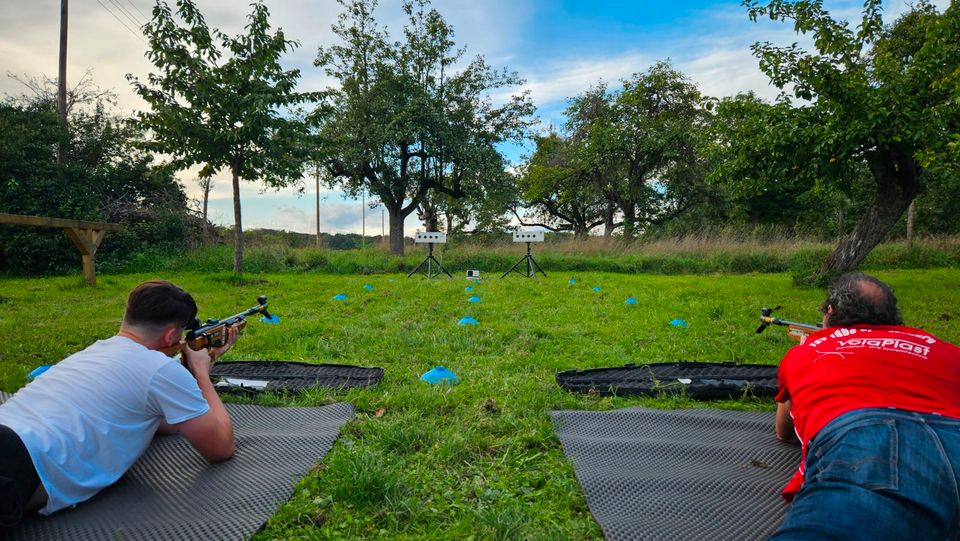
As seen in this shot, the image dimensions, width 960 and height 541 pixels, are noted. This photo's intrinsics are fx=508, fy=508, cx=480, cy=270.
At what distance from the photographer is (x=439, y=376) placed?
3.91 meters

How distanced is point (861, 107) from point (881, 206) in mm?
2512

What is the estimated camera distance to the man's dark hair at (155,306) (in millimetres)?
2195

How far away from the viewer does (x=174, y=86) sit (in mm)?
9875

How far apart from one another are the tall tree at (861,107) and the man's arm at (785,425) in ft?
20.6

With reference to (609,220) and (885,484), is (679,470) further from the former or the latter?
(609,220)

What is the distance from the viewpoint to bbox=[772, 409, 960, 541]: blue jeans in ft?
4.67

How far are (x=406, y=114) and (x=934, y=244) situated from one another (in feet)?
53.4

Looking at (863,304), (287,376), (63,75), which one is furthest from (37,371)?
(63,75)

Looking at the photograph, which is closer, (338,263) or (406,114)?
(338,263)

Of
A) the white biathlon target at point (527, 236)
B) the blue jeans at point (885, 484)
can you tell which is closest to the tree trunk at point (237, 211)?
the white biathlon target at point (527, 236)

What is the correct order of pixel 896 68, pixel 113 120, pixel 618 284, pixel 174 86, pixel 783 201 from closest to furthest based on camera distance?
pixel 896 68 → pixel 174 86 → pixel 618 284 → pixel 113 120 → pixel 783 201

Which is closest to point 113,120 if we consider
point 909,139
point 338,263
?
point 338,263

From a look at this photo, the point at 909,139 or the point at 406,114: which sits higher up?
the point at 406,114

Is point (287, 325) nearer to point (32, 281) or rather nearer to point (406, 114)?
point (32, 281)
